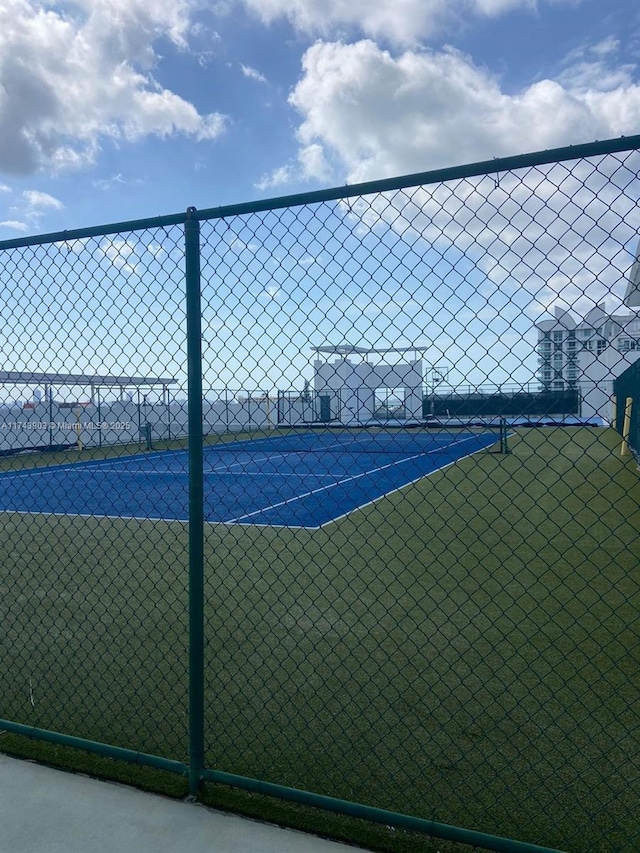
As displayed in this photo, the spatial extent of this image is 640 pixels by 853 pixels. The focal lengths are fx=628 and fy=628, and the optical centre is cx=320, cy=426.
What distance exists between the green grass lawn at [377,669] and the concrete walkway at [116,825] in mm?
206

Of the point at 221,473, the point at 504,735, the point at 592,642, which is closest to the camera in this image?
A: the point at 504,735

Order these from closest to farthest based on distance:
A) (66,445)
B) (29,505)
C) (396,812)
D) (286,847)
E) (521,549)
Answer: (286,847) → (396,812) → (521,549) → (29,505) → (66,445)

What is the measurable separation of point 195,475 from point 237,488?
10537 mm

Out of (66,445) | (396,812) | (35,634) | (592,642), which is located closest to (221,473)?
(66,445)

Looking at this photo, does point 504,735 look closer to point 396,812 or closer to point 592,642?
point 396,812

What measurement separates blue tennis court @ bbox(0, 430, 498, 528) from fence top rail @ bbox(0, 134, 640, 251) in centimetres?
416

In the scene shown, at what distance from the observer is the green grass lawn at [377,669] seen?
9.37ft

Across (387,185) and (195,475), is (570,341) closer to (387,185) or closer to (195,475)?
(387,185)

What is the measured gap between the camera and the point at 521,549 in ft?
23.6

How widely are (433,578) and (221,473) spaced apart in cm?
1048

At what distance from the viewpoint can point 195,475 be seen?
286 centimetres

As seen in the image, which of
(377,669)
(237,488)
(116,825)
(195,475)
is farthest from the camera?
(237,488)

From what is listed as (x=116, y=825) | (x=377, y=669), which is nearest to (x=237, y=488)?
(x=377, y=669)

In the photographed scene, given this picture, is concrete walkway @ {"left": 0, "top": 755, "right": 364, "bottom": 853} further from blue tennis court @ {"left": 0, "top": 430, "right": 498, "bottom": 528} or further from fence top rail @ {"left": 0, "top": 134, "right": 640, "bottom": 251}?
blue tennis court @ {"left": 0, "top": 430, "right": 498, "bottom": 528}
